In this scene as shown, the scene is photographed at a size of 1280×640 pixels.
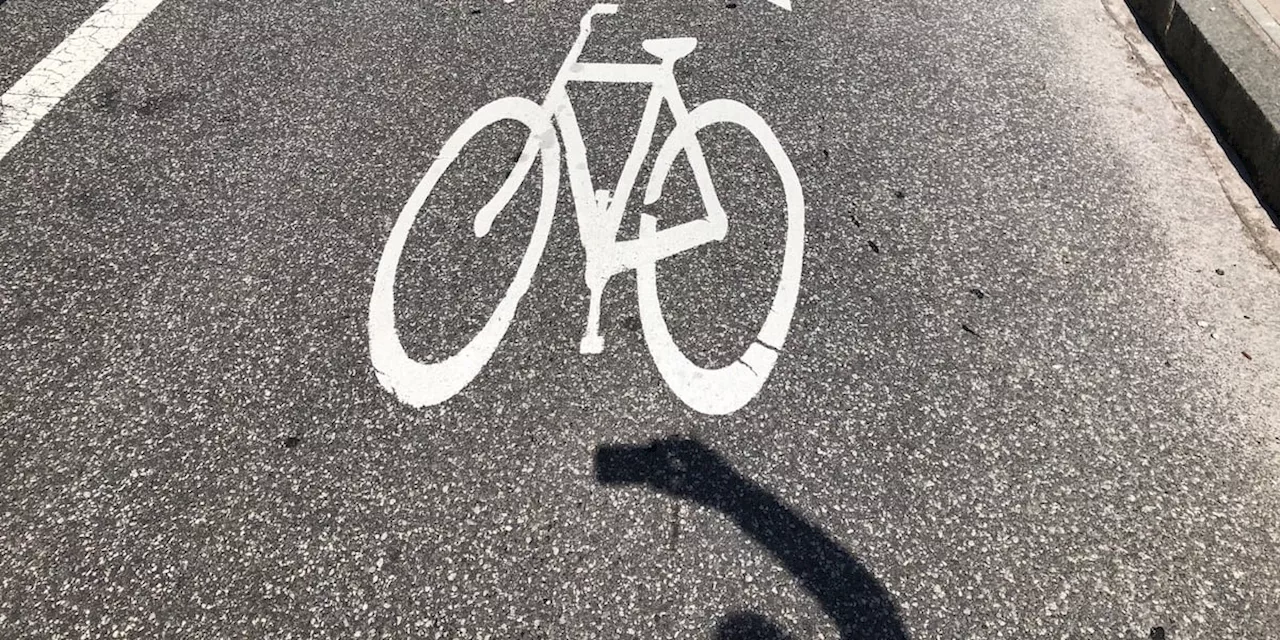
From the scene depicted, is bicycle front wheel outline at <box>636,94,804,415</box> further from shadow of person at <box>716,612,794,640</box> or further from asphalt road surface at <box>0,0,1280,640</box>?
shadow of person at <box>716,612,794,640</box>

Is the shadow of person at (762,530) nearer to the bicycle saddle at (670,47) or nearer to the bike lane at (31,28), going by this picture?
the bicycle saddle at (670,47)

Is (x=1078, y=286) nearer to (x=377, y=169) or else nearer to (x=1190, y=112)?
(x=1190, y=112)

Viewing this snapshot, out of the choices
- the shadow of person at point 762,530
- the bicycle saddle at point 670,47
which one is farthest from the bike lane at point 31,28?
the shadow of person at point 762,530

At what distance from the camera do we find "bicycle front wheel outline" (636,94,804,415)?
8.53ft

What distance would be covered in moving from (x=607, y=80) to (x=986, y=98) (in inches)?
69.4

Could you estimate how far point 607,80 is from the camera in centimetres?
373

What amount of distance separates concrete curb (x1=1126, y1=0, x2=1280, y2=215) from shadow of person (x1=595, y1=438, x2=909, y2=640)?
7.98 ft

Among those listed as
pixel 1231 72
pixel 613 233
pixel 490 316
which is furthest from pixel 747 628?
pixel 1231 72

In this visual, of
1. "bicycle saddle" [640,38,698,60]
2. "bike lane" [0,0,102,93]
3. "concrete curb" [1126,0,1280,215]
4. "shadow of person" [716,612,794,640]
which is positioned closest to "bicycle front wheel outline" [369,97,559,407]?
"bicycle saddle" [640,38,698,60]

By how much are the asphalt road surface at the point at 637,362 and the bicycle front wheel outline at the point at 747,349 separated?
0.15 ft

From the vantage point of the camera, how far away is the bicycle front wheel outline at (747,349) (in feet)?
8.53

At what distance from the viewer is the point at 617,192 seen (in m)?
3.20

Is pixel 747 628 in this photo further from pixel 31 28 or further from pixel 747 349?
pixel 31 28

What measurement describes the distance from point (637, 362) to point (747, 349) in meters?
0.38
